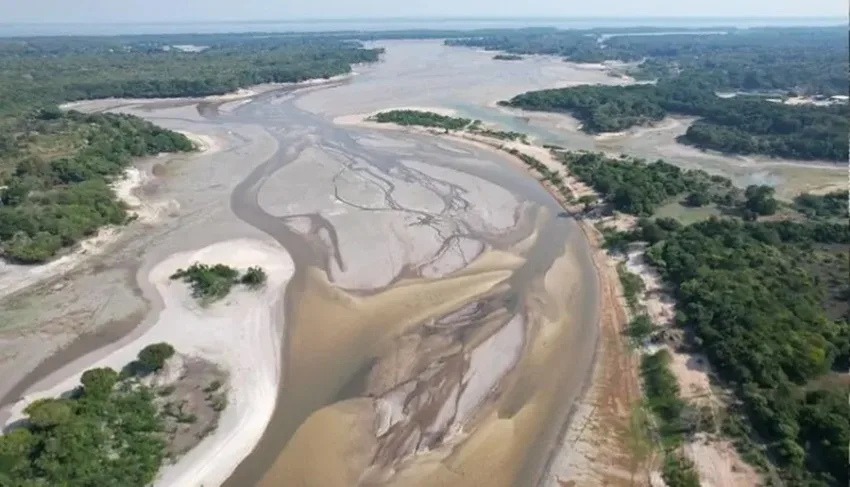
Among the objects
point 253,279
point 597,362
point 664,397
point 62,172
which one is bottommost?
point 597,362

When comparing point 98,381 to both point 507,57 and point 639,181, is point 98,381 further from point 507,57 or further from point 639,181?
point 507,57

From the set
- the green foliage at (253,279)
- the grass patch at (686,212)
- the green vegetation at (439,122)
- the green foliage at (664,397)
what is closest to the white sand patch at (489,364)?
the green foliage at (664,397)

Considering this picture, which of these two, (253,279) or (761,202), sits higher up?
(761,202)

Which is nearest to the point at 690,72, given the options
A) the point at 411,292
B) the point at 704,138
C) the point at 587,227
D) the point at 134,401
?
the point at 704,138

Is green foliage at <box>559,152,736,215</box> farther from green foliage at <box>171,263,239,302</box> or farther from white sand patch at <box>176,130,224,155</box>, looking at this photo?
white sand patch at <box>176,130,224,155</box>

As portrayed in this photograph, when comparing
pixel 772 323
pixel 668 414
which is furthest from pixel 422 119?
pixel 668 414

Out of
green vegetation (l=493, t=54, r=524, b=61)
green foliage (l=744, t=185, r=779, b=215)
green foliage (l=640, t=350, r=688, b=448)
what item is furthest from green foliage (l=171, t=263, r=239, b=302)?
green vegetation (l=493, t=54, r=524, b=61)
